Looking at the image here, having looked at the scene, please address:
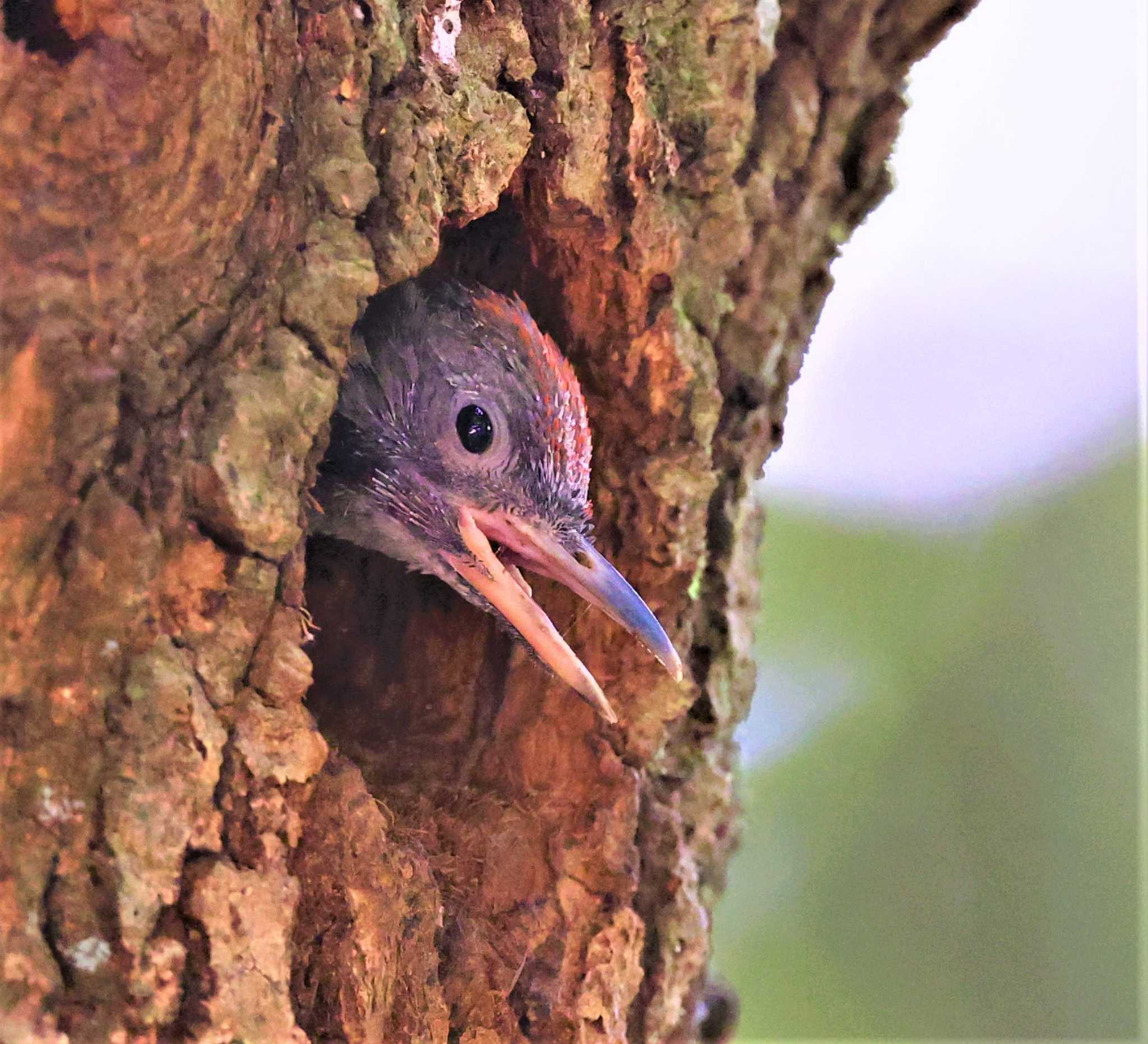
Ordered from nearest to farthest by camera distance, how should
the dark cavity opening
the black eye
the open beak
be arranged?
the dark cavity opening
the open beak
the black eye

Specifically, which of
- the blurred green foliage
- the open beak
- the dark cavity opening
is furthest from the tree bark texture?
the blurred green foliage

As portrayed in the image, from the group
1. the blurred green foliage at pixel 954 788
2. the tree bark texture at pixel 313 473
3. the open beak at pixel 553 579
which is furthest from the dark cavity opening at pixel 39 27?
the blurred green foliage at pixel 954 788

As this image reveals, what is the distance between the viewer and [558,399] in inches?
56.6

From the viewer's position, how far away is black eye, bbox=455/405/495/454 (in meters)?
1.50

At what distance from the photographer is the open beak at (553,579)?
4.40 feet

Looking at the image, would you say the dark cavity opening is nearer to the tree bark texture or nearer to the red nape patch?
the tree bark texture

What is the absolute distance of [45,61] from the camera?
88cm

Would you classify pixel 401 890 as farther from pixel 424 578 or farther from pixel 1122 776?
pixel 1122 776

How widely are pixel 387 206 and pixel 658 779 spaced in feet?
2.89

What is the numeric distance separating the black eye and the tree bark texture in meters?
0.16

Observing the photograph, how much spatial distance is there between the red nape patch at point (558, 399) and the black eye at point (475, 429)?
101 mm

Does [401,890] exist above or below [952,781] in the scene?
below

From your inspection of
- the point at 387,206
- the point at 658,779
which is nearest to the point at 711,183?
the point at 387,206

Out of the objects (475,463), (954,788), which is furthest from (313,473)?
(954,788)
